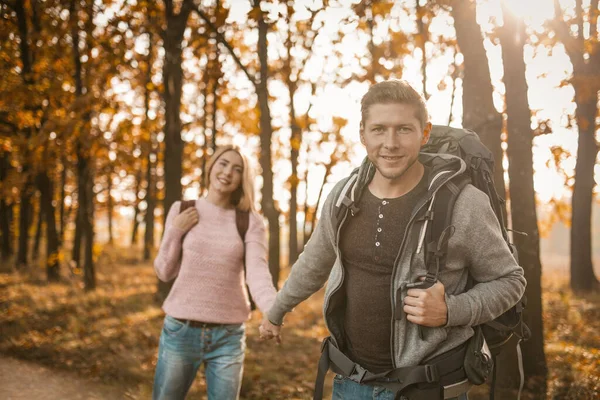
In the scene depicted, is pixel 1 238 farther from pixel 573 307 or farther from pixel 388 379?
pixel 388 379

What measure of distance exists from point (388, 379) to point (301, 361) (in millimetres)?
5346

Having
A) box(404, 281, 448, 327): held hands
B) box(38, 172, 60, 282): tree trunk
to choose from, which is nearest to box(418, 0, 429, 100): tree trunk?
box(404, 281, 448, 327): held hands

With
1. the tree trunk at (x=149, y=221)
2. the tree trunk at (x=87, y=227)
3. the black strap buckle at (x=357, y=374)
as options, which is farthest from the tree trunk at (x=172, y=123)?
the tree trunk at (x=149, y=221)

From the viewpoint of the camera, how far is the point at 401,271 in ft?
7.87

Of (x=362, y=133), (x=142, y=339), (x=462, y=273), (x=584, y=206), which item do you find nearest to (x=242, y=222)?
(x=362, y=133)

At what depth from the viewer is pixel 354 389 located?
103 inches

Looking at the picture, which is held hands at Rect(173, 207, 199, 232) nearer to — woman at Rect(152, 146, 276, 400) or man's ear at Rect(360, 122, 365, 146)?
woman at Rect(152, 146, 276, 400)

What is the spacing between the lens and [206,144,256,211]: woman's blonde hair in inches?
159

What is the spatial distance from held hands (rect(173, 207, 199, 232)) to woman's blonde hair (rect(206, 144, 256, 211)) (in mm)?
326

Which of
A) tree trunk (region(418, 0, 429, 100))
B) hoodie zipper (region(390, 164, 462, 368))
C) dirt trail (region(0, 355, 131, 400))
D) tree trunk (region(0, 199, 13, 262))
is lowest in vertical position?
dirt trail (region(0, 355, 131, 400))

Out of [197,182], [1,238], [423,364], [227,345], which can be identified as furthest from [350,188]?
[197,182]

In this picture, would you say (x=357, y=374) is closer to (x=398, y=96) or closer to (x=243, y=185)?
(x=398, y=96)

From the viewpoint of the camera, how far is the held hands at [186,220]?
3.89 meters

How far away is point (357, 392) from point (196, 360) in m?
1.48
